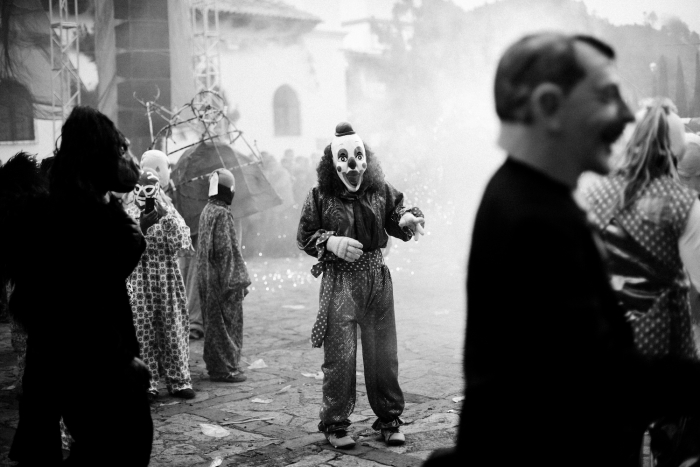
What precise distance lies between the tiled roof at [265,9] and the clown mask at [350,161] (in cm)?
1930

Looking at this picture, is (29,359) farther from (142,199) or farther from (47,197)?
(142,199)

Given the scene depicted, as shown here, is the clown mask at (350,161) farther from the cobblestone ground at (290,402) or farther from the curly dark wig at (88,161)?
the curly dark wig at (88,161)

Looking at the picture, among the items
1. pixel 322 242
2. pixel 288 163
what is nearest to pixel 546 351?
pixel 322 242

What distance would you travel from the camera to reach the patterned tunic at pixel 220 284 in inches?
280

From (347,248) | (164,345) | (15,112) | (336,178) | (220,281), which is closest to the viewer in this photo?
(347,248)

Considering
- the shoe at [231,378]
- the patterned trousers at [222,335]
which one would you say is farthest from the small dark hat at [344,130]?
the shoe at [231,378]

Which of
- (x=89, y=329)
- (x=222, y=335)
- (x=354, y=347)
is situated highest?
(x=89, y=329)

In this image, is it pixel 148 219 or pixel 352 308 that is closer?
pixel 352 308

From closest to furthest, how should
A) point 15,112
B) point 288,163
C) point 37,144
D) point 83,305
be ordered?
point 83,305
point 15,112
point 37,144
point 288,163

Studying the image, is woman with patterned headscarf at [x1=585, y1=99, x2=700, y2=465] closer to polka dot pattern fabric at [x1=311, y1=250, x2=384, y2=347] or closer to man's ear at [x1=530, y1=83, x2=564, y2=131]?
man's ear at [x1=530, y1=83, x2=564, y2=131]

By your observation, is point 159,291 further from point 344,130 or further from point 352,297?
point 344,130

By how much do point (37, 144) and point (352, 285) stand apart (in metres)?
14.4

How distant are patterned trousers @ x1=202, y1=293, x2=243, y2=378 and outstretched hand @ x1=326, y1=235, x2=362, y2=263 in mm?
2497

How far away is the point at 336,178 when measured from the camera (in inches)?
205
